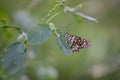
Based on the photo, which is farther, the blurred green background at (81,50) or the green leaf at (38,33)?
the blurred green background at (81,50)

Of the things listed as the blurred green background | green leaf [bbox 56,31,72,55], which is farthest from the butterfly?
the blurred green background

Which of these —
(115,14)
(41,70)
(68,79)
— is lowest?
(68,79)

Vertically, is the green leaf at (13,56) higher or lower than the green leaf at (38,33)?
lower

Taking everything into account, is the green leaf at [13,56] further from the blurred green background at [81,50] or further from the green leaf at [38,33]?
the blurred green background at [81,50]

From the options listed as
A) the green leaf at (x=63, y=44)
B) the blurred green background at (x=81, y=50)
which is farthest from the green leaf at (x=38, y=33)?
the blurred green background at (x=81, y=50)

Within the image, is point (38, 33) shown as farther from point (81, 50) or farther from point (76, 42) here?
point (81, 50)

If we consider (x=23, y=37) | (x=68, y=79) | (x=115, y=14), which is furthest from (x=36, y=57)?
(x=115, y=14)

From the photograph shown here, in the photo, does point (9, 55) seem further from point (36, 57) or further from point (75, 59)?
point (75, 59)

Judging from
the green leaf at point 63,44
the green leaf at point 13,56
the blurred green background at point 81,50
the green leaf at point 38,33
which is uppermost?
the green leaf at point 38,33
